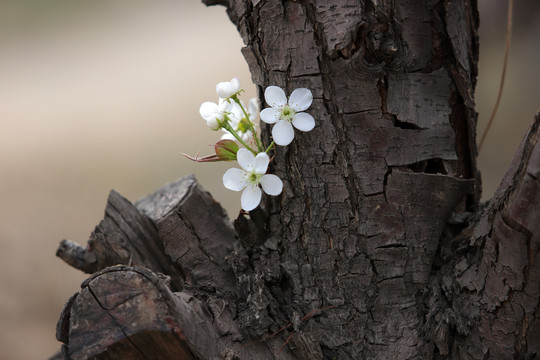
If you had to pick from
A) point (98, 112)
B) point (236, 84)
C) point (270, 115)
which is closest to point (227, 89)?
point (236, 84)

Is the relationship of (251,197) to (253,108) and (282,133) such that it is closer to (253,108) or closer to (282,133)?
(282,133)

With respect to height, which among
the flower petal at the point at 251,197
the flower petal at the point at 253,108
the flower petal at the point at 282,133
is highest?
the flower petal at the point at 282,133

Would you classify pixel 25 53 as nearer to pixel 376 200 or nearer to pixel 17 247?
pixel 17 247

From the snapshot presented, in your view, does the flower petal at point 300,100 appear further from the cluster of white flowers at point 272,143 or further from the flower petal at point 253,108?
the flower petal at point 253,108

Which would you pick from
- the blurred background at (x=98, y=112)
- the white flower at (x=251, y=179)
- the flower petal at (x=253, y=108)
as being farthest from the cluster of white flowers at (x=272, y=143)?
the blurred background at (x=98, y=112)

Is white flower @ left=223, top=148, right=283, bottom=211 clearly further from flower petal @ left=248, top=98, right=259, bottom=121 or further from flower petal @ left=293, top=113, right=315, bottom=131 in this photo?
flower petal @ left=248, top=98, right=259, bottom=121

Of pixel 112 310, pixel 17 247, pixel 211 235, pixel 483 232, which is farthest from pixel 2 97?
pixel 483 232
